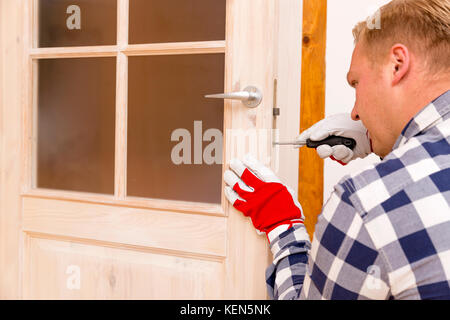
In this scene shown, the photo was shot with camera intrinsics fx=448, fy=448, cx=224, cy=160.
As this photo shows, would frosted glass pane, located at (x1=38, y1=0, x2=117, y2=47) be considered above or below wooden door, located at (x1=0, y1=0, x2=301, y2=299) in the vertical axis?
above

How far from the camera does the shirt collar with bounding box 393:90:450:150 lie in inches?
27.9

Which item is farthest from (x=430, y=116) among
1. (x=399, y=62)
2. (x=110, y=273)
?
(x=110, y=273)

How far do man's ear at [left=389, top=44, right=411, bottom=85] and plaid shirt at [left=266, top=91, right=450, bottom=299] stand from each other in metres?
0.07

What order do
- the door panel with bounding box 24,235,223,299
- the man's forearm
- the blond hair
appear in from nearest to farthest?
the blond hair
the man's forearm
the door panel with bounding box 24,235,223,299

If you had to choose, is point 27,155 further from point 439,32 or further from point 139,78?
point 439,32

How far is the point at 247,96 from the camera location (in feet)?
3.30

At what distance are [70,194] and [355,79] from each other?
82 cm

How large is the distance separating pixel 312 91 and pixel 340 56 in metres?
0.14

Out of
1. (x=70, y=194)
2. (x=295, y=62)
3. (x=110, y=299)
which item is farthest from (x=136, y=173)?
(x=295, y=62)

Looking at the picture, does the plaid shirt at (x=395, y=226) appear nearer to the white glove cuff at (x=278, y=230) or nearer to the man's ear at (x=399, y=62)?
the man's ear at (x=399, y=62)

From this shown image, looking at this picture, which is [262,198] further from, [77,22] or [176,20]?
[77,22]

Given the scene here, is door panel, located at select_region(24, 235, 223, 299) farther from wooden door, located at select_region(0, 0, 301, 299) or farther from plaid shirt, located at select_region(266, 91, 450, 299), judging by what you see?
plaid shirt, located at select_region(266, 91, 450, 299)

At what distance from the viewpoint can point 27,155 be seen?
129 centimetres

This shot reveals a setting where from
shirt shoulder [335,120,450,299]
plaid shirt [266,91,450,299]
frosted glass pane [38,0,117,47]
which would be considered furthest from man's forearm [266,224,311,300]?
frosted glass pane [38,0,117,47]
